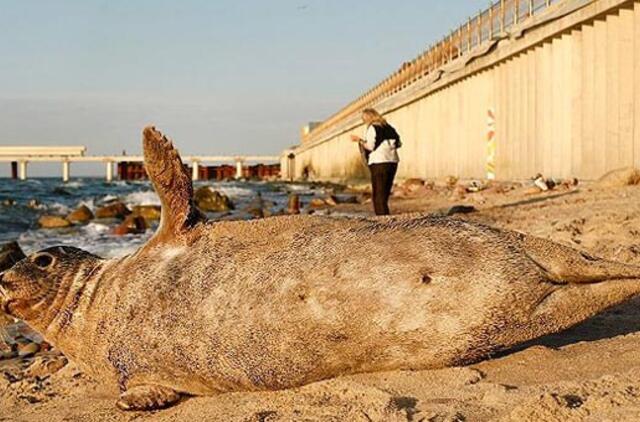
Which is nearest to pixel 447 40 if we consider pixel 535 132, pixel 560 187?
pixel 535 132

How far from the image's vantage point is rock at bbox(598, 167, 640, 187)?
1148cm

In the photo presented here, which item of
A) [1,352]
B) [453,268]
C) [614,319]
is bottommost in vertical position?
[1,352]

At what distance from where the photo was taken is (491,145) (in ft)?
63.8

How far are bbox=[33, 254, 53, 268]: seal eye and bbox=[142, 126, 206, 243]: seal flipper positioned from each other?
63 cm

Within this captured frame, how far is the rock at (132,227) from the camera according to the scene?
48.5 feet

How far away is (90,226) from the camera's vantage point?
54.8 feet

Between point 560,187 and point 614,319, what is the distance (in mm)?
9338

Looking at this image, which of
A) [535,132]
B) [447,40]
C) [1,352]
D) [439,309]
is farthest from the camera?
[447,40]

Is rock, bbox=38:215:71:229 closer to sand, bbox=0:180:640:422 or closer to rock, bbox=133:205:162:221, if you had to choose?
rock, bbox=133:205:162:221

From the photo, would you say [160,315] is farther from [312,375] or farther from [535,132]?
[535,132]

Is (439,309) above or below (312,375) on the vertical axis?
above

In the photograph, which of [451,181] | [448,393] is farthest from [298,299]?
[451,181]

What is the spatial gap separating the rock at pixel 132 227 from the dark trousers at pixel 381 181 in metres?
5.99

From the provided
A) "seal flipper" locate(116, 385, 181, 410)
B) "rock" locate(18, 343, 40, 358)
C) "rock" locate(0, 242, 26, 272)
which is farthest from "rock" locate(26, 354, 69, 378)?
"rock" locate(0, 242, 26, 272)
